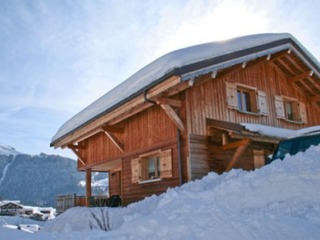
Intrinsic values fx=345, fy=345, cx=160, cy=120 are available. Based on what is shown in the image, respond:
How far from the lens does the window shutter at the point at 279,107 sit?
561 inches

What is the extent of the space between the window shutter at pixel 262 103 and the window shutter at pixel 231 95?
1.30 meters

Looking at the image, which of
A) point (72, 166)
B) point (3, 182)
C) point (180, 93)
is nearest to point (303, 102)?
point (180, 93)

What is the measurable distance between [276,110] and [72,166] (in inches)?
3753

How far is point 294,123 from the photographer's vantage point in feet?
48.8

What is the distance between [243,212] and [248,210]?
0.79 feet

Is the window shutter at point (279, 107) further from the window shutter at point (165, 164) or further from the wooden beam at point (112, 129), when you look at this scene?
the wooden beam at point (112, 129)

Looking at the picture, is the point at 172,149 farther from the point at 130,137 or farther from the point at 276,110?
the point at 276,110

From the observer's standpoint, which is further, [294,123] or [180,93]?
[294,123]

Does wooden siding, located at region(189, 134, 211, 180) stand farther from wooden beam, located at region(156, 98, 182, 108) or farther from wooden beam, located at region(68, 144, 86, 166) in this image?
wooden beam, located at region(68, 144, 86, 166)

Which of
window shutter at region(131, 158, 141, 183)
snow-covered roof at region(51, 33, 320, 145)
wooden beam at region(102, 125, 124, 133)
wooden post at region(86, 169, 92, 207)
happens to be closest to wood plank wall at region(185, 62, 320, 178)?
snow-covered roof at region(51, 33, 320, 145)

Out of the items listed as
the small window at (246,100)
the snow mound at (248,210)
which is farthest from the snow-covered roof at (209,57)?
the snow mound at (248,210)

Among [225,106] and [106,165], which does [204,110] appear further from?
[106,165]

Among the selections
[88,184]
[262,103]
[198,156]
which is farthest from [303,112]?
[88,184]

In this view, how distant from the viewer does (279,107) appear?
14.5m
